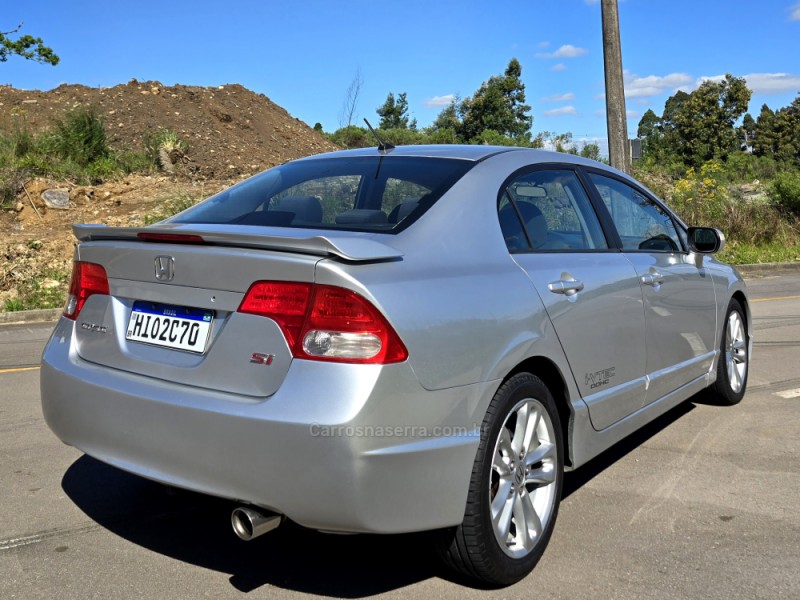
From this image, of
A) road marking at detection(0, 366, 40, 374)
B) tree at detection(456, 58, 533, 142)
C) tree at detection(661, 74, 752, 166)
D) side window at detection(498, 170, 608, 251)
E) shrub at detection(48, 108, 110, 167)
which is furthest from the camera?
tree at detection(661, 74, 752, 166)

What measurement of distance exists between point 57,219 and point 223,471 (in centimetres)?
1478

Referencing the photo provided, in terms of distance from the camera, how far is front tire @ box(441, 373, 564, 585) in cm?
293

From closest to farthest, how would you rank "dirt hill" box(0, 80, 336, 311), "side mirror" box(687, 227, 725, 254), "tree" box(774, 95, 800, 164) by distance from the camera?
"side mirror" box(687, 227, 725, 254)
"dirt hill" box(0, 80, 336, 311)
"tree" box(774, 95, 800, 164)

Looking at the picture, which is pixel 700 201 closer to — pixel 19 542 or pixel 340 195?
pixel 340 195

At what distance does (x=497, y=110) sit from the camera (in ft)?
192

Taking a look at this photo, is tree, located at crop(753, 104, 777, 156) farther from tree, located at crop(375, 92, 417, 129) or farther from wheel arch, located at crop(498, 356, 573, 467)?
wheel arch, located at crop(498, 356, 573, 467)

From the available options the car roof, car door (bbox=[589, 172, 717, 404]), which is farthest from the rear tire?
the car roof

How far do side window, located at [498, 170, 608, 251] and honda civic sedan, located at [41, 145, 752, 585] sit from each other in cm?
1

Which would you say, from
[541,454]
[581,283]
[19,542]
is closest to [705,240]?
[581,283]

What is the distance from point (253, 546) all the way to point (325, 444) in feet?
3.79

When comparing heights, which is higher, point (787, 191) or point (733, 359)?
point (787, 191)

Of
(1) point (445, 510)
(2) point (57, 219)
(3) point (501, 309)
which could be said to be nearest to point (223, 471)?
(1) point (445, 510)

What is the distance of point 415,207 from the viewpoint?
3293 mm

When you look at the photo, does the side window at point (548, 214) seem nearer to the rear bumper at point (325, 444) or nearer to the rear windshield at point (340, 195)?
the rear windshield at point (340, 195)
